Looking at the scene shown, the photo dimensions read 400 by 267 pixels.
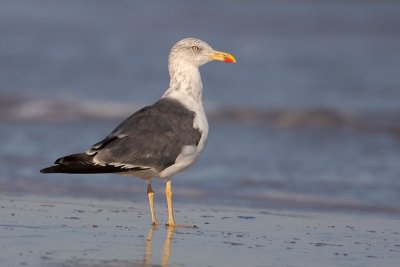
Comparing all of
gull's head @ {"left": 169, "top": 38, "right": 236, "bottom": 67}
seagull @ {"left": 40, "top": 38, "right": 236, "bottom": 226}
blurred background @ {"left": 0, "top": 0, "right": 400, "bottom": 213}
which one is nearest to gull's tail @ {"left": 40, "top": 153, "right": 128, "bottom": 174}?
seagull @ {"left": 40, "top": 38, "right": 236, "bottom": 226}

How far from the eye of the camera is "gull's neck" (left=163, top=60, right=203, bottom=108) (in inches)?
277

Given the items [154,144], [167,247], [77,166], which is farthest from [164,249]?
[154,144]

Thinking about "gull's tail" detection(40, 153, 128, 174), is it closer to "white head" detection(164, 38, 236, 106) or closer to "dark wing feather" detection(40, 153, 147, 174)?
"dark wing feather" detection(40, 153, 147, 174)

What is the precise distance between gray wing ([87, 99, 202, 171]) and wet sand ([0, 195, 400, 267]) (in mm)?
444

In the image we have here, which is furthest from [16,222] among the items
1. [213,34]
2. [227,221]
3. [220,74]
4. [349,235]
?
[213,34]

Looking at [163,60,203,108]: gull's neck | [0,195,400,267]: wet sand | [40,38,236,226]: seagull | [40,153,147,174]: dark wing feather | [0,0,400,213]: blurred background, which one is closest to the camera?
[0,195,400,267]: wet sand

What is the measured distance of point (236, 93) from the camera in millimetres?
15320

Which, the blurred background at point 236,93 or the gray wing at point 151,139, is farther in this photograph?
the blurred background at point 236,93

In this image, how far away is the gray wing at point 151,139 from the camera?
641 centimetres

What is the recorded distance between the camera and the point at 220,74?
54.9ft

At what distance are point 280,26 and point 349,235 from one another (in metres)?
19.2

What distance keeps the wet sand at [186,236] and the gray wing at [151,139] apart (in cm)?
44

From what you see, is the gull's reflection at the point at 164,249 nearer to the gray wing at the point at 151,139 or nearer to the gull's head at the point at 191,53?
the gray wing at the point at 151,139

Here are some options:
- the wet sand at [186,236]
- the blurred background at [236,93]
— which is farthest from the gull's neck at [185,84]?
the blurred background at [236,93]
